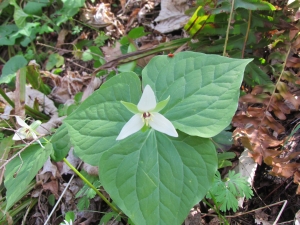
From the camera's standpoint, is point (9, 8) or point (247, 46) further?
point (9, 8)

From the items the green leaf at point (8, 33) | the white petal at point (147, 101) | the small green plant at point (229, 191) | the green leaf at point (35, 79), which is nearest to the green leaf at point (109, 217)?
the small green plant at point (229, 191)

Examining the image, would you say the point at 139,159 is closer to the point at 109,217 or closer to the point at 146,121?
the point at 146,121

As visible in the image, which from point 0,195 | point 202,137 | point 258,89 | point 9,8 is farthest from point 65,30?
point 202,137

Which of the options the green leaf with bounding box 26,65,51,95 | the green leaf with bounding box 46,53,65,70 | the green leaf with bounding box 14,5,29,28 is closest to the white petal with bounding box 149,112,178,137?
the green leaf with bounding box 26,65,51,95

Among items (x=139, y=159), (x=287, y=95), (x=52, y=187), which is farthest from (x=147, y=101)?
(x=52, y=187)

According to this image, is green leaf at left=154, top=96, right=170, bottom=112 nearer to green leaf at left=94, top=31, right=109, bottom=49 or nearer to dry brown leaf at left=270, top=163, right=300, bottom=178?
dry brown leaf at left=270, top=163, right=300, bottom=178

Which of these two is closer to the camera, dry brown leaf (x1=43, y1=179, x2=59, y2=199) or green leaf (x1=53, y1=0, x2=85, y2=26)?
dry brown leaf (x1=43, y1=179, x2=59, y2=199)

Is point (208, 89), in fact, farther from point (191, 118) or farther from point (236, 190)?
point (236, 190)

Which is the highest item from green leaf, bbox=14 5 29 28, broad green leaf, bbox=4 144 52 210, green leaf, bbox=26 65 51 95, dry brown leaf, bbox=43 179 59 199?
green leaf, bbox=14 5 29 28

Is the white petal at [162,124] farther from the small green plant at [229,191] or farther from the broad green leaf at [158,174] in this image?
the small green plant at [229,191]
